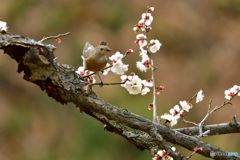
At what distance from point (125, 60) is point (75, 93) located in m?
3.50

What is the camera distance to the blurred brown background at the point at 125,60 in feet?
15.7

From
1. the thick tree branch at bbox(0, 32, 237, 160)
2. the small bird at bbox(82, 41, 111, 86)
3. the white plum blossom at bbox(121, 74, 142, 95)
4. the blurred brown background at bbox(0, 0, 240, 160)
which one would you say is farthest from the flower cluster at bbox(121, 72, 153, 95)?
the blurred brown background at bbox(0, 0, 240, 160)

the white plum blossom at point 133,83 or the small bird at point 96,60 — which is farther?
the small bird at point 96,60

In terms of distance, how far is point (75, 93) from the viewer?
152cm

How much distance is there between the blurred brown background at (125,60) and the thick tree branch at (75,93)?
8.88 ft

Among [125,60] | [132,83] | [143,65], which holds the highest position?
[125,60]

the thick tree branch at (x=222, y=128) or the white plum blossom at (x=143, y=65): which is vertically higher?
the white plum blossom at (x=143, y=65)

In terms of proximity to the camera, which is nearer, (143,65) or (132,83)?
(132,83)

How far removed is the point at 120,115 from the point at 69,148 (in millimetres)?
3125

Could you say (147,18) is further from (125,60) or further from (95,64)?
(125,60)

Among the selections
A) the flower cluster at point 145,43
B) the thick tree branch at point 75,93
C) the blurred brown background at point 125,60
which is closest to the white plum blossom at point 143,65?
the flower cluster at point 145,43

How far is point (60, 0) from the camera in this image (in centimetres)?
579

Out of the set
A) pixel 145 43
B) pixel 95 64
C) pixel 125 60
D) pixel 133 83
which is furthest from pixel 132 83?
pixel 125 60

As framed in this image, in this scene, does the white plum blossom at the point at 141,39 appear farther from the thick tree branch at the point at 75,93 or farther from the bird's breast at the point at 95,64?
the thick tree branch at the point at 75,93
